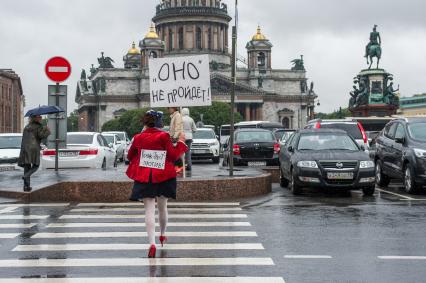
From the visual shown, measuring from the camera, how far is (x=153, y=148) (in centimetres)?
924

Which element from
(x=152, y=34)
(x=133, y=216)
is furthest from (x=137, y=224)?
(x=152, y=34)

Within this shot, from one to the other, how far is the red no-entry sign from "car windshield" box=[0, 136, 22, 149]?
24.4 ft

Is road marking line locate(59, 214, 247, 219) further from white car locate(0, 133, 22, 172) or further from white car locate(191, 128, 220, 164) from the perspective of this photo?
white car locate(191, 128, 220, 164)

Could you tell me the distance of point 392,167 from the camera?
18.8 meters

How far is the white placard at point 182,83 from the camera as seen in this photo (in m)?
16.7

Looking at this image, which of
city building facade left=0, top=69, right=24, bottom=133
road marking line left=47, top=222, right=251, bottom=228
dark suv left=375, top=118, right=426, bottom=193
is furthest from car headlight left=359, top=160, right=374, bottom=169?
city building facade left=0, top=69, right=24, bottom=133

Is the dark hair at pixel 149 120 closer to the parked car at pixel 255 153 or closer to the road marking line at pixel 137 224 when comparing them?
the road marking line at pixel 137 224

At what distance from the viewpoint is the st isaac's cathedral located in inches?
4980

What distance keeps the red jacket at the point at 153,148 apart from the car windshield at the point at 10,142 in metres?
16.5

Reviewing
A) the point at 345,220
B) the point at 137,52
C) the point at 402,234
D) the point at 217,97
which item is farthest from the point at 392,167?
the point at 137,52

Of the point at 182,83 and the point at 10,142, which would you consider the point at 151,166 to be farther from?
the point at 10,142

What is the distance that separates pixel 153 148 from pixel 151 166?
20 cm

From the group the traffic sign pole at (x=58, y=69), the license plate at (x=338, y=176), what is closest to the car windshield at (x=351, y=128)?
the license plate at (x=338, y=176)

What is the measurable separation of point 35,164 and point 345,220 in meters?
6.26
